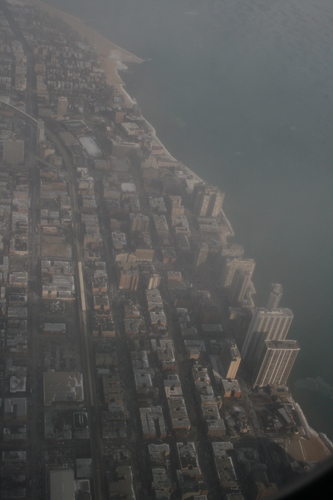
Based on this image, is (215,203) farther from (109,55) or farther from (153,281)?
(109,55)

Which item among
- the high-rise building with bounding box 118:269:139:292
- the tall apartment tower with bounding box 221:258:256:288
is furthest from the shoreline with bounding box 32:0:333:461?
the high-rise building with bounding box 118:269:139:292

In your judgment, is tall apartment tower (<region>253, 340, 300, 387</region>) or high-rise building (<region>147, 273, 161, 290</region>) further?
high-rise building (<region>147, 273, 161, 290</region>)

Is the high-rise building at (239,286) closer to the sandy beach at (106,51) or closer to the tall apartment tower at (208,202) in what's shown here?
the tall apartment tower at (208,202)

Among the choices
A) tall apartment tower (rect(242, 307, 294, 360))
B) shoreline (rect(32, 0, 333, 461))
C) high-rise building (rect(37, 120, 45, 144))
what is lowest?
shoreline (rect(32, 0, 333, 461))

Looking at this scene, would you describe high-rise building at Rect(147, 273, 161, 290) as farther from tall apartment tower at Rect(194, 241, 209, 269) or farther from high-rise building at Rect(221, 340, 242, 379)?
high-rise building at Rect(221, 340, 242, 379)

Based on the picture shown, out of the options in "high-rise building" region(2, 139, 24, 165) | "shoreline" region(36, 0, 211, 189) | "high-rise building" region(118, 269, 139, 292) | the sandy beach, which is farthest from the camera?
the sandy beach

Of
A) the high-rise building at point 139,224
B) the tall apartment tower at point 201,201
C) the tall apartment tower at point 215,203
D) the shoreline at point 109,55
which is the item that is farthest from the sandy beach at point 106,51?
the high-rise building at point 139,224

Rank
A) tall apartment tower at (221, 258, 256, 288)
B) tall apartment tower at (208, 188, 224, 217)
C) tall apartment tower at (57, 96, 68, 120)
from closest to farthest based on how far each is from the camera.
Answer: tall apartment tower at (221, 258, 256, 288) < tall apartment tower at (208, 188, 224, 217) < tall apartment tower at (57, 96, 68, 120)
